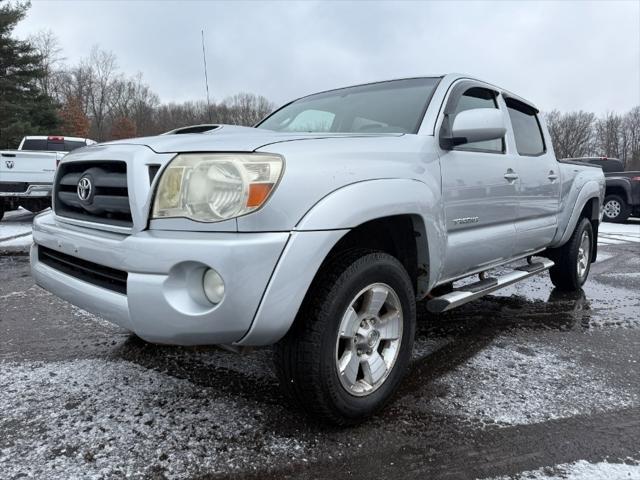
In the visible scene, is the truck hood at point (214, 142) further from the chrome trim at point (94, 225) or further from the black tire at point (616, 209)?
the black tire at point (616, 209)

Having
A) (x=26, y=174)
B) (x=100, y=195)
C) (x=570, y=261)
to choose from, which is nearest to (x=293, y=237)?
(x=100, y=195)

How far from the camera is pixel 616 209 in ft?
42.4

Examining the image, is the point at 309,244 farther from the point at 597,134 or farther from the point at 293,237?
the point at 597,134

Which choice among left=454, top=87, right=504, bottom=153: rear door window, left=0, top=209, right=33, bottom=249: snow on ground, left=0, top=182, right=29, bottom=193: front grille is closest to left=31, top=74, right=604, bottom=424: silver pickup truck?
left=454, top=87, right=504, bottom=153: rear door window

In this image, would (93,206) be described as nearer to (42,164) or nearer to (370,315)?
(370,315)

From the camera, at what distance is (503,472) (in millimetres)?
1854

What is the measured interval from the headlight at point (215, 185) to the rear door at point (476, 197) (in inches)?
46.5

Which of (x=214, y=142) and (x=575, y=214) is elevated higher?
(x=214, y=142)

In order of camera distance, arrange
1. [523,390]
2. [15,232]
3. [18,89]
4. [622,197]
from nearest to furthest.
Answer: [523,390] < [15,232] < [622,197] < [18,89]

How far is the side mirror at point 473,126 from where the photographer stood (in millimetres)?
2590

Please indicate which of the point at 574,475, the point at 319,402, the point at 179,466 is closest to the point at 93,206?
the point at 179,466

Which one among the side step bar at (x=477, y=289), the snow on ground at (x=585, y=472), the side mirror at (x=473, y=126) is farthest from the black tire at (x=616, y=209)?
the snow on ground at (x=585, y=472)

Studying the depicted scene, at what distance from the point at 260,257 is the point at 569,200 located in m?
3.66

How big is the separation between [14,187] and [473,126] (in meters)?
9.34
